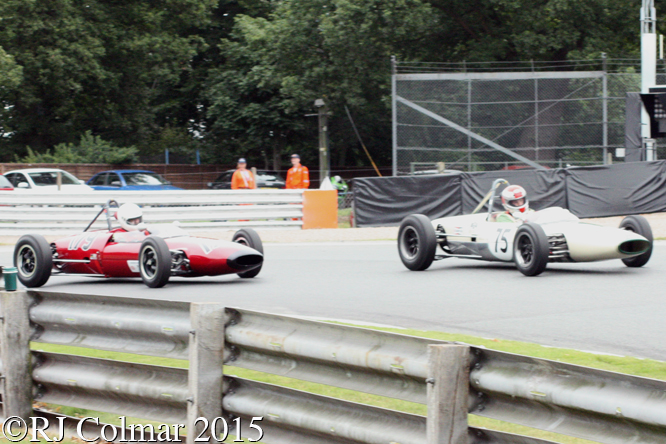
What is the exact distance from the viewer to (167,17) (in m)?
39.8

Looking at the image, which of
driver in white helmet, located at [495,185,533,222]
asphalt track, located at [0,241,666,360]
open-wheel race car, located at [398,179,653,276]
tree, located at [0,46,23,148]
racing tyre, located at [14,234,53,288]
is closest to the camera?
asphalt track, located at [0,241,666,360]

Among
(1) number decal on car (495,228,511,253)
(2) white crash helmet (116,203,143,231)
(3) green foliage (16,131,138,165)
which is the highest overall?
(3) green foliage (16,131,138,165)

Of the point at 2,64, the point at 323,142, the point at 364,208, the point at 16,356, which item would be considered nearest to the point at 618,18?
the point at 323,142

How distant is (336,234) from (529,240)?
27.0 feet

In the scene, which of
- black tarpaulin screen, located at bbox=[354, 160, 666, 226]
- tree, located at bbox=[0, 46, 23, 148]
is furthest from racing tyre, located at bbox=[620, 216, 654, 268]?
tree, located at bbox=[0, 46, 23, 148]

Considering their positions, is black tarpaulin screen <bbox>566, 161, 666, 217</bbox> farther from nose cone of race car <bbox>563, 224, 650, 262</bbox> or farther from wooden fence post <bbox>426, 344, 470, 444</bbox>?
wooden fence post <bbox>426, 344, 470, 444</bbox>

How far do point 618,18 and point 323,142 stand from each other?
1102 cm

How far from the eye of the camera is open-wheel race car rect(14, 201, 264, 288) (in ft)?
35.2

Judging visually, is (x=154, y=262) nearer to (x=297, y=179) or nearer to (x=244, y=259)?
(x=244, y=259)

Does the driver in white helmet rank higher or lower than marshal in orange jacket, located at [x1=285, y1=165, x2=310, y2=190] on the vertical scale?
lower

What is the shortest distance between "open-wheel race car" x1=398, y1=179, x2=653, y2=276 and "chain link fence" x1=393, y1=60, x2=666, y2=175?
34.1 ft

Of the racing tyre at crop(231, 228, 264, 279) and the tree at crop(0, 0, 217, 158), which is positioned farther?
the tree at crop(0, 0, 217, 158)

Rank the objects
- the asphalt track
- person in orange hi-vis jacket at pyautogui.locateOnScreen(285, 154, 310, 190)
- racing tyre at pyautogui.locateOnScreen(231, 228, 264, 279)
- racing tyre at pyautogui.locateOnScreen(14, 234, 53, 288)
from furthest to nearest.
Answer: person in orange hi-vis jacket at pyautogui.locateOnScreen(285, 154, 310, 190) < racing tyre at pyautogui.locateOnScreen(231, 228, 264, 279) < racing tyre at pyautogui.locateOnScreen(14, 234, 53, 288) < the asphalt track

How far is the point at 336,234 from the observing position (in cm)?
1875
